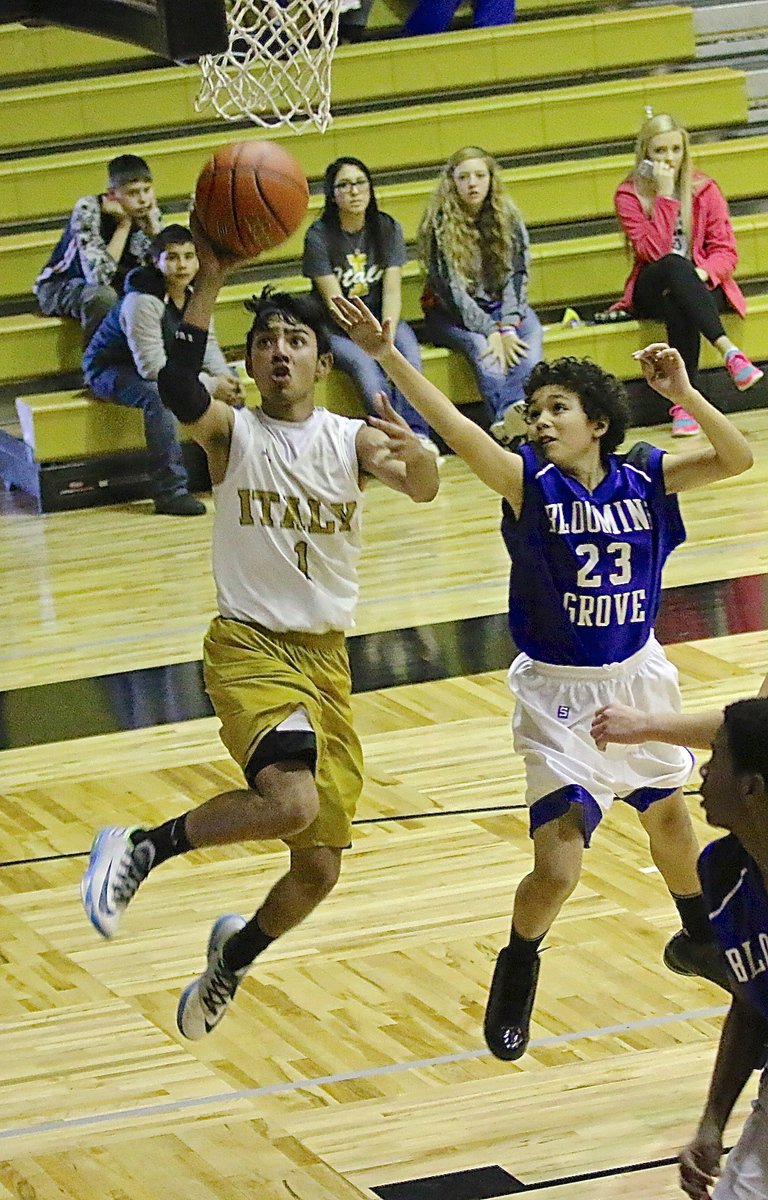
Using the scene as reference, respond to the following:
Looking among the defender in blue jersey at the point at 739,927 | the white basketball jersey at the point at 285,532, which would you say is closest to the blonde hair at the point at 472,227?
the white basketball jersey at the point at 285,532

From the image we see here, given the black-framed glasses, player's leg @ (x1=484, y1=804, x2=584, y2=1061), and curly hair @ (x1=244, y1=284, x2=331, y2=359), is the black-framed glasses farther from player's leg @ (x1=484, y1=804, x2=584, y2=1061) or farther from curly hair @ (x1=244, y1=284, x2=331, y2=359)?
player's leg @ (x1=484, y1=804, x2=584, y2=1061)

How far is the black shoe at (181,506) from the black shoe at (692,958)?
5408 mm

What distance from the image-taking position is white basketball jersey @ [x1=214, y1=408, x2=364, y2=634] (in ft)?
13.0

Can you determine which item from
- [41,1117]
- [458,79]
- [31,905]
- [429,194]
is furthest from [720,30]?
[41,1117]

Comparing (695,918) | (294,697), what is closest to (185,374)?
(294,697)

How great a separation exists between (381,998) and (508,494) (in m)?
1.17

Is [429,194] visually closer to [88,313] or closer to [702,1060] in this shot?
[88,313]

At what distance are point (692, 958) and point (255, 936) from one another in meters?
0.90

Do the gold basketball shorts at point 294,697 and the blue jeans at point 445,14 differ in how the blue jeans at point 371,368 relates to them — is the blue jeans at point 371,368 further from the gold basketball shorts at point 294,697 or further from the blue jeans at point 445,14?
the gold basketball shorts at point 294,697

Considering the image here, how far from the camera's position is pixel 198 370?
3.96m

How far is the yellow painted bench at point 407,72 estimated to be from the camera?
10.9 metres

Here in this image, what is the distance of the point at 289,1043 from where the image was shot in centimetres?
403

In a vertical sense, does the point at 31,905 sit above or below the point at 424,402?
below

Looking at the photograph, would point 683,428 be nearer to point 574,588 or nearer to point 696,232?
point 696,232
